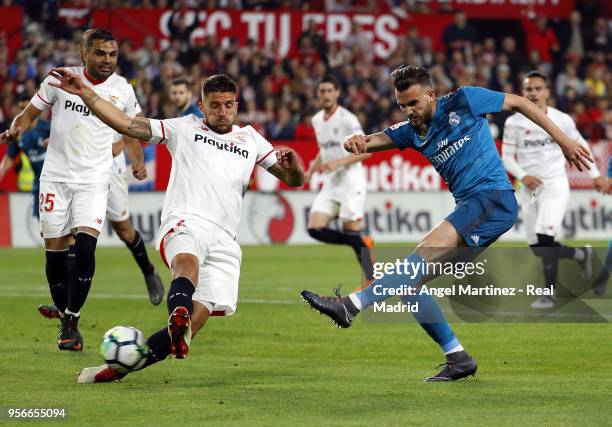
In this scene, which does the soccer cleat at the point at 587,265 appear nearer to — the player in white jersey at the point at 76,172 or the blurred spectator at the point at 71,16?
the player in white jersey at the point at 76,172

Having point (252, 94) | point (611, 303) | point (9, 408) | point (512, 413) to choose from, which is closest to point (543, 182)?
point (611, 303)

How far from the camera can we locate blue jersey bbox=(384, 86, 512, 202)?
816 cm

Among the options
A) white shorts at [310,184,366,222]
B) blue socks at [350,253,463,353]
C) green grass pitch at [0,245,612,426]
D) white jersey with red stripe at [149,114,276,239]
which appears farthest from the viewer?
white shorts at [310,184,366,222]

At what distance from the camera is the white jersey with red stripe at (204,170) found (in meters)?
7.87

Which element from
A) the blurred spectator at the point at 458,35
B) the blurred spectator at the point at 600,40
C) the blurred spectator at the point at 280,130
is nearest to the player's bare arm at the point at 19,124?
the blurred spectator at the point at 280,130

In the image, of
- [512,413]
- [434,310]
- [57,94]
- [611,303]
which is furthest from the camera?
[611,303]

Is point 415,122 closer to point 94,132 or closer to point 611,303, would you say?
point 94,132

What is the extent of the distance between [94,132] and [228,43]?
59.3 feet

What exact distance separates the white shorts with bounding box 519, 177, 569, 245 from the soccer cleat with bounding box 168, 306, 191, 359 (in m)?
7.00

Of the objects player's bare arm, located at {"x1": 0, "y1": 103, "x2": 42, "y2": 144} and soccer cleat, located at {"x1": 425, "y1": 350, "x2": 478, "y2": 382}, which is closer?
soccer cleat, located at {"x1": 425, "y1": 350, "x2": 478, "y2": 382}

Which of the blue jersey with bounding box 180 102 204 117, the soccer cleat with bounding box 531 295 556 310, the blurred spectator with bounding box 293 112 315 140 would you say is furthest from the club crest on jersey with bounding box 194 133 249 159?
the blurred spectator with bounding box 293 112 315 140

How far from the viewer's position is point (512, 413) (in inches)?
265

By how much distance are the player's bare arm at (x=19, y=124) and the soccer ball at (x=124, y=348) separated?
246cm

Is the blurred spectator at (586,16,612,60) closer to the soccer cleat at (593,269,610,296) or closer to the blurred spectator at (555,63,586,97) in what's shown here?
the blurred spectator at (555,63,586,97)
